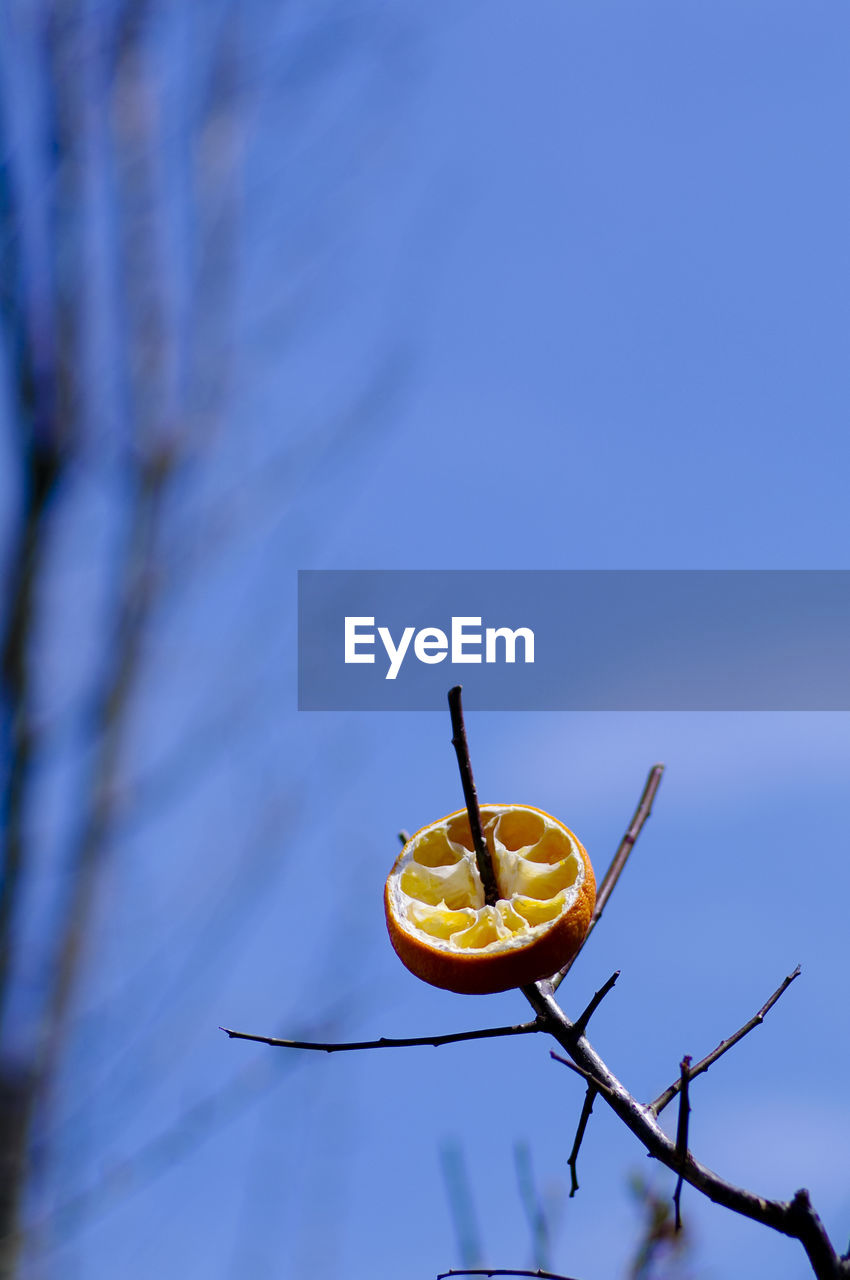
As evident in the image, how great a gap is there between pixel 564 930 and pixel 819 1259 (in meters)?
0.36

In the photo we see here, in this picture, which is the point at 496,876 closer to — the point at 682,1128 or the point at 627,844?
the point at 627,844

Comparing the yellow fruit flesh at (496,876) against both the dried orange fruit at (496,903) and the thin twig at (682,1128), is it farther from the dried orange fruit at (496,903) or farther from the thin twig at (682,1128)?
the thin twig at (682,1128)

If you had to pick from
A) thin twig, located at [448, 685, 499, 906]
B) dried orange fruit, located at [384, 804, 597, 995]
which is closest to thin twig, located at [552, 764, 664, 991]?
dried orange fruit, located at [384, 804, 597, 995]

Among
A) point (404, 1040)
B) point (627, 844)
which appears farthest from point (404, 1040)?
point (627, 844)

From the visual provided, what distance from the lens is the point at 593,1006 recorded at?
0.93 m

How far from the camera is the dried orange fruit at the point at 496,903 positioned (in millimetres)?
1108

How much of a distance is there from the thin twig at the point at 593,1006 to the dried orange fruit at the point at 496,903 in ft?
0.44

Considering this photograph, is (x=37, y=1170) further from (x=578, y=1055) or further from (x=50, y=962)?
(x=578, y=1055)

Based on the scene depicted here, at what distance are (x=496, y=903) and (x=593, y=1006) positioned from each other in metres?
0.26

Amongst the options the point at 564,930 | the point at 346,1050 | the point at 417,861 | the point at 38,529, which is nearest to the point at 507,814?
the point at 417,861

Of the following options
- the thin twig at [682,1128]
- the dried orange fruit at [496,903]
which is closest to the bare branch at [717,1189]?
the thin twig at [682,1128]

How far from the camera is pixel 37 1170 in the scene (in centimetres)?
363

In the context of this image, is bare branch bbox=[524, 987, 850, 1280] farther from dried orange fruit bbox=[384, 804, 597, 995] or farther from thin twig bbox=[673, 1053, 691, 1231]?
dried orange fruit bbox=[384, 804, 597, 995]

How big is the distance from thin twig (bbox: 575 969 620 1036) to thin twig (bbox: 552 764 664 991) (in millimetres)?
208
